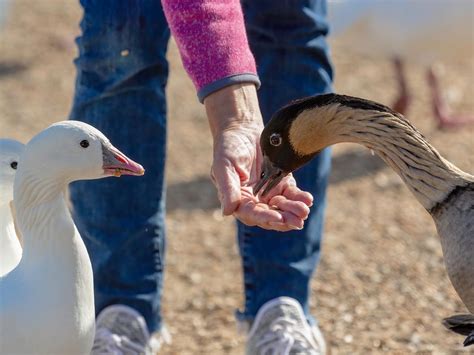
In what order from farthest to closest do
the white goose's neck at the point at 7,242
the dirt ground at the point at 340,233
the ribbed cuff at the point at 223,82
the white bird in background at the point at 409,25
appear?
the white bird in background at the point at 409,25, the dirt ground at the point at 340,233, the white goose's neck at the point at 7,242, the ribbed cuff at the point at 223,82

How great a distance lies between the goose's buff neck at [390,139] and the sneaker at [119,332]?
0.81 meters

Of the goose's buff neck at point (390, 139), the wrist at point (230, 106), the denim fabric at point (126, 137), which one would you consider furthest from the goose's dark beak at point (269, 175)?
the denim fabric at point (126, 137)

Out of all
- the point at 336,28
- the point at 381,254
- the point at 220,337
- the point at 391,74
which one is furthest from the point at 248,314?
the point at 391,74

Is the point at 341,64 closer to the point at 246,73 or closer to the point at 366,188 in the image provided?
the point at 366,188

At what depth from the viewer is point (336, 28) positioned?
6.21 meters

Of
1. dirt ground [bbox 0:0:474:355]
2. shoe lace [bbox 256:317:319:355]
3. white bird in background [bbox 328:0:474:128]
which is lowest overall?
shoe lace [bbox 256:317:319:355]

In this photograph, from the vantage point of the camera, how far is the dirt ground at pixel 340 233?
4.14 m

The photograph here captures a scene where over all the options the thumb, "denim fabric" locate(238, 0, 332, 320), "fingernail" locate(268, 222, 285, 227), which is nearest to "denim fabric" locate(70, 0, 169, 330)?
"denim fabric" locate(238, 0, 332, 320)

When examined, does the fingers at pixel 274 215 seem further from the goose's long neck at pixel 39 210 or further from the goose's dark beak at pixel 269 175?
the goose's long neck at pixel 39 210

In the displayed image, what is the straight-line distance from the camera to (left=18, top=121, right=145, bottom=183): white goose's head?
2742 millimetres

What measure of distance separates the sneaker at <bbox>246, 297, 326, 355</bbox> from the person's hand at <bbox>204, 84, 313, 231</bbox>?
633 mm

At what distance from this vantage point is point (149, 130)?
3.47 metres

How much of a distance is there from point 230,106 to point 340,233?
2.36 m

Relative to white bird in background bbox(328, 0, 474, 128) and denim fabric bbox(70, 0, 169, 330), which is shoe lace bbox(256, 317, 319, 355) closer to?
denim fabric bbox(70, 0, 169, 330)
